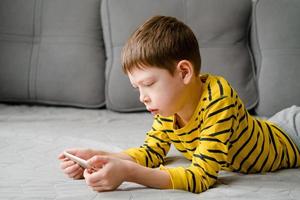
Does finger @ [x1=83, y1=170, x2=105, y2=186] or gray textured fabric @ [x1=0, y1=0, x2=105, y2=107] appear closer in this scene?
finger @ [x1=83, y1=170, x2=105, y2=186]

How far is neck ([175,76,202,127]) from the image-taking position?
1250 mm

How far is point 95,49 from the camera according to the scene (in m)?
2.15

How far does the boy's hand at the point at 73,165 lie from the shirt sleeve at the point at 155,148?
14cm

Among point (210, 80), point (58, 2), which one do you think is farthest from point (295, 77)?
point (58, 2)

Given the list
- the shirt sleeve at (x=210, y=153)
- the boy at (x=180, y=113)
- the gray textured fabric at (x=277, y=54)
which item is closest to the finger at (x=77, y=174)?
the boy at (x=180, y=113)

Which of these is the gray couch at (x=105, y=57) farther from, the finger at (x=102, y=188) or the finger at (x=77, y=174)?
the finger at (x=102, y=188)

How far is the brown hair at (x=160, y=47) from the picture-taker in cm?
117

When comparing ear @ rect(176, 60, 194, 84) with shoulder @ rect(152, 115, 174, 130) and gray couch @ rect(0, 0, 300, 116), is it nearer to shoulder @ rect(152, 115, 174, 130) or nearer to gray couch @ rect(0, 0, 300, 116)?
shoulder @ rect(152, 115, 174, 130)

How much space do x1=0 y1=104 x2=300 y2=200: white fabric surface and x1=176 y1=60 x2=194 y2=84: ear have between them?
0.84ft

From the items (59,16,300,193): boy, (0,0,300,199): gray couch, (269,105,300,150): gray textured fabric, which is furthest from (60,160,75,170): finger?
(269,105,300,150): gray textured fabric

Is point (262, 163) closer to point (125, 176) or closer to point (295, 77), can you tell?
point (125, 176)

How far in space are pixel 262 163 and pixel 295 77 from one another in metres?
0.69

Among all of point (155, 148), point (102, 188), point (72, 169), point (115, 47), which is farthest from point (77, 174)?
point (115, 47)

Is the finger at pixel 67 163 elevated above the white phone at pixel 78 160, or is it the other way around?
the white phone at pixel 78 160
